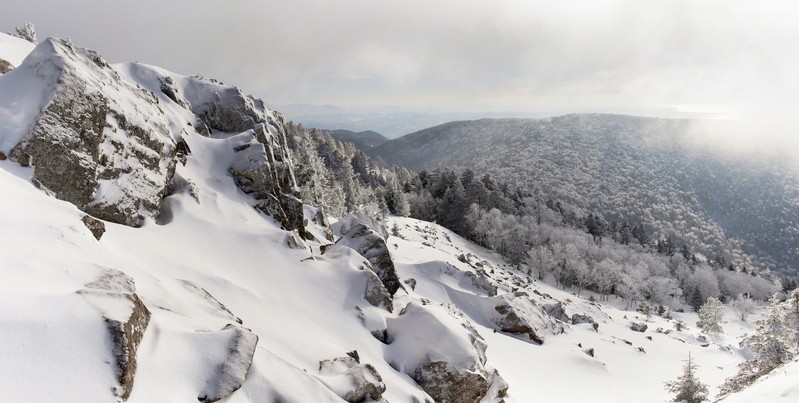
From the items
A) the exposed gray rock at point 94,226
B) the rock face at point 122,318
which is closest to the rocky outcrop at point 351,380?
the rock face at point 122,318

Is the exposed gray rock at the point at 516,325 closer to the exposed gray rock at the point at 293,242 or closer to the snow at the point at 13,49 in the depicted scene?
the exposed gray rock at the point at 293,242

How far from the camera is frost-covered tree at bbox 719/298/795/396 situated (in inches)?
732

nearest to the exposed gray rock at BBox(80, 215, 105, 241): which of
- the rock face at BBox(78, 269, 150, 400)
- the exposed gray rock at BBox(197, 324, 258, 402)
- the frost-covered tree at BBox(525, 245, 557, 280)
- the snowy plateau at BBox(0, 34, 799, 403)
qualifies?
the snowy plateau at BBox(0, 34, 799, 403)

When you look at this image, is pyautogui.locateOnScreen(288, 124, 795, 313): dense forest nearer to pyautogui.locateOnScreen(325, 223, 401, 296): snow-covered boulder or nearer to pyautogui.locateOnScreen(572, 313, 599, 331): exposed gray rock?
pyautogui.locateOnScreen(572, 313, 599, 331): exposed gray rock

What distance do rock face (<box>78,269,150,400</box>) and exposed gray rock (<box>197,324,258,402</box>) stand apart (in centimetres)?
123

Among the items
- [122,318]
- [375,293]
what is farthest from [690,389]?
[122,318]

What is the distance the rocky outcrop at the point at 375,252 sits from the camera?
61.3 ft

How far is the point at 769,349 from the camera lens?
1905 centimetres

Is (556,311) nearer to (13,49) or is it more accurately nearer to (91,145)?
(91,145)

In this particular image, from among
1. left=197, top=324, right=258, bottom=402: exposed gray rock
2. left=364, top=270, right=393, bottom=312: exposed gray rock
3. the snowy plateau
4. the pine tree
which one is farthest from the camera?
the pine tree

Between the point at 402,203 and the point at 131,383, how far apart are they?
296 ft

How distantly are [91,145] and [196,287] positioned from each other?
6644 millimetres

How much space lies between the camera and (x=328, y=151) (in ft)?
387

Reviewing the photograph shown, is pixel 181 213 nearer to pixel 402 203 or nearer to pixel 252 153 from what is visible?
pixel 252 153
